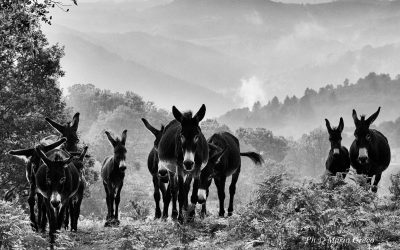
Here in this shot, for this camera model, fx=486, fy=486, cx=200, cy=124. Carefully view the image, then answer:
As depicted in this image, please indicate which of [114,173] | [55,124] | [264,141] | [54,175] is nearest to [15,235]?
[54,175]

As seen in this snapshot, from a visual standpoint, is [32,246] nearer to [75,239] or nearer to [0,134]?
[75,239]

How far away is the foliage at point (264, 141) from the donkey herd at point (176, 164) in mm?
154542

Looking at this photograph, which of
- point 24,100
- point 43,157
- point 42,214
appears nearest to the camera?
point 43,157

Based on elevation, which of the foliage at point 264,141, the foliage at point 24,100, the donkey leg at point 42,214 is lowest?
the donkey leg at point 42,214

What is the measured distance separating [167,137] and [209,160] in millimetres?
1360

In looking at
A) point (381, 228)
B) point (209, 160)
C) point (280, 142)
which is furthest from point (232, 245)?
point (280, 142)

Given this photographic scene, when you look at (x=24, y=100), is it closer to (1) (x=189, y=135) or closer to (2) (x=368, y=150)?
(1) (x=189, y=135)

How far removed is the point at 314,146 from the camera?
652 ft

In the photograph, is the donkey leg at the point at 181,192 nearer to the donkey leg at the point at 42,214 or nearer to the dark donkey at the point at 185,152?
the dark donkey at the point at 185,152

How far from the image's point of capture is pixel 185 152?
1152cm

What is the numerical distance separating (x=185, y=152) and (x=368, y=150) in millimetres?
7546

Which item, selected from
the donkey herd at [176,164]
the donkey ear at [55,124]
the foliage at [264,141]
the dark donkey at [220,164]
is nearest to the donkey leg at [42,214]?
the donkey herd at [176,164]

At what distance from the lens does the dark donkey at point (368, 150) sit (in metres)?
15.5

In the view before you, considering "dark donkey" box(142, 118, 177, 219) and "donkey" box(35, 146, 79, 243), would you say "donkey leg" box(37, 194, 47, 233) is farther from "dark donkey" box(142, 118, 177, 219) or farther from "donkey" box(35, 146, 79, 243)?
"dark donkey" box(142, 118, 177, 219)
